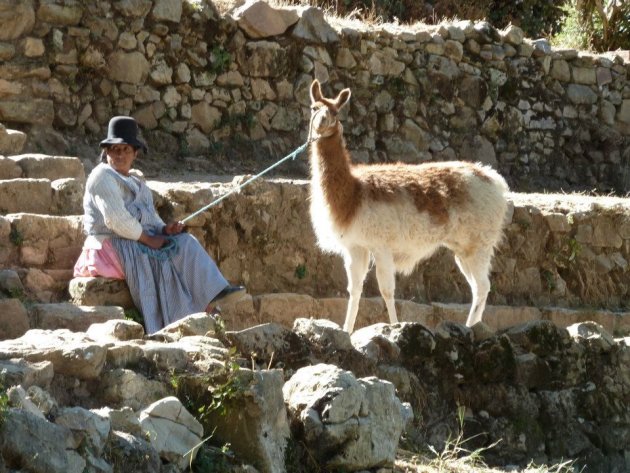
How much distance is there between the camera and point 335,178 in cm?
1055

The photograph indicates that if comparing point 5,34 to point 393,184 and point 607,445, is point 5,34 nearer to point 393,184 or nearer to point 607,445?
point 393,184

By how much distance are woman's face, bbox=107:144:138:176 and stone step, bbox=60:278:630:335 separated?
Result: 2.03 meters

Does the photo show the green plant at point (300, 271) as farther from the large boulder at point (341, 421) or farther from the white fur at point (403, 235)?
the large boulder at point (341, 421)

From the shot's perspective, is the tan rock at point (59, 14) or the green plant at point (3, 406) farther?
the tan rock at point (59, 14)

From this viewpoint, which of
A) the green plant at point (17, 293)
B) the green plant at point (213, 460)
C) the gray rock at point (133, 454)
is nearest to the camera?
the gray rock at point (133, 454)

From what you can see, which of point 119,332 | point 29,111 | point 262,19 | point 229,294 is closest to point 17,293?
point 229,294

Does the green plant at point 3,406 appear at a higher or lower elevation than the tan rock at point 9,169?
higher

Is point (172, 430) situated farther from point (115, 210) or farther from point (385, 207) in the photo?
point (385, 207)

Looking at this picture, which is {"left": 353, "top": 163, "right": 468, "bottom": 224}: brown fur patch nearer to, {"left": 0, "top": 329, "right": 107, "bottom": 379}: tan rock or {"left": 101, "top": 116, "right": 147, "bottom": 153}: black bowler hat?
{"left": 101, "top": 116, "right": 147, "bottom": 153}: black bowler hat

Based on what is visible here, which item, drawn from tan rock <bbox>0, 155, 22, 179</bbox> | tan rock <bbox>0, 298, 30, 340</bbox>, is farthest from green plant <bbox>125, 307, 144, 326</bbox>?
tan rock <bbox>0, 155, 22, 179</bbox>

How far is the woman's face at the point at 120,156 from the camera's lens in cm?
894

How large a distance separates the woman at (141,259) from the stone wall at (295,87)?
12.7 ft

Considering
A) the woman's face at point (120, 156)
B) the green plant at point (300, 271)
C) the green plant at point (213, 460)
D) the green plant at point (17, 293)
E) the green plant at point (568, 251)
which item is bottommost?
the green plant at point (568, 251)

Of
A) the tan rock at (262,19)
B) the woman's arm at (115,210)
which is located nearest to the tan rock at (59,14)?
the tan rock at (262,19)
